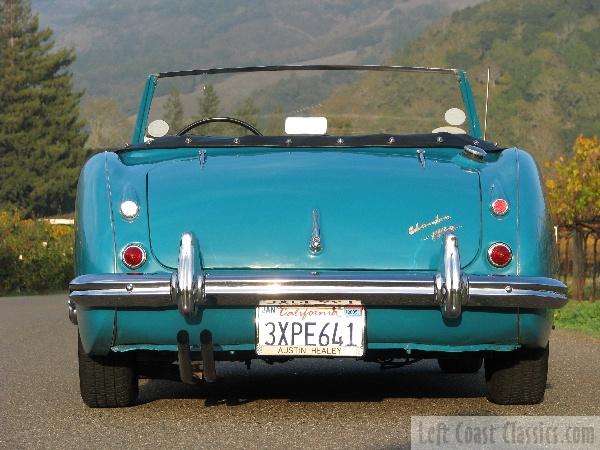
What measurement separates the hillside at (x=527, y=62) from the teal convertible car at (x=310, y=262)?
113180mm

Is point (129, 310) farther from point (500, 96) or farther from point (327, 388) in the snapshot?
point (500, 96)

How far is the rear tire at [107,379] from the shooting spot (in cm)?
616

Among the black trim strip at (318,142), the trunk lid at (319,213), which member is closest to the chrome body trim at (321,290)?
the trunk lid at (319,213)

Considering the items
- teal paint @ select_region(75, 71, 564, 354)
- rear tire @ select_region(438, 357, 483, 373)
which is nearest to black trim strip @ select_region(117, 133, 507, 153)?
teal paint @ select_region(75, 71, 564, 354)

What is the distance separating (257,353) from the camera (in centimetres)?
567

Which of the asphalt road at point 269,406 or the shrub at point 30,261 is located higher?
the asphalt road at point 269,406

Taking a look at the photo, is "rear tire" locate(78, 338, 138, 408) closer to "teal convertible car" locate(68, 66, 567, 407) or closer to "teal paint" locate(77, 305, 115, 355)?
"teal convertible car" locate(68, 66, 567, 407)

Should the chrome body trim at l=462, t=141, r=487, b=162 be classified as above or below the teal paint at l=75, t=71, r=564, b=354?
above

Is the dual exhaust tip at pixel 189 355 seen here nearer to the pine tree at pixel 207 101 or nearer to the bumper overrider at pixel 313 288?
the bumper overrider at pixel 313 288

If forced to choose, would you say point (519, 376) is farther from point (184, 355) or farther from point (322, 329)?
point (184, 355)

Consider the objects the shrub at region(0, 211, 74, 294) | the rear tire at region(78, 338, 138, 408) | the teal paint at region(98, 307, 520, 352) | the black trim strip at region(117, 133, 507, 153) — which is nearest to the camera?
the teal paint at region(98, 307, 520, 352)

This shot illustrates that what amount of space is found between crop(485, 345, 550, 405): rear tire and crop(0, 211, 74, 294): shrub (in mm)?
31898

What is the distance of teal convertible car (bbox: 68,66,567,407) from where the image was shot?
5598 millimetres

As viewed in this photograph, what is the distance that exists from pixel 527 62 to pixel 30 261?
124331 mm
